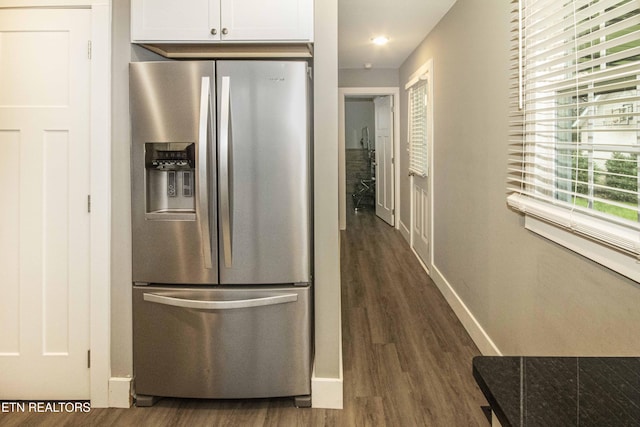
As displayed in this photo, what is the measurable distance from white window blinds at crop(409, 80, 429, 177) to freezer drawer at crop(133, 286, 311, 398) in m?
3.16

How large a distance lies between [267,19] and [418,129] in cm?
354

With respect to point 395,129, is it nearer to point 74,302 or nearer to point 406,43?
point 406,43

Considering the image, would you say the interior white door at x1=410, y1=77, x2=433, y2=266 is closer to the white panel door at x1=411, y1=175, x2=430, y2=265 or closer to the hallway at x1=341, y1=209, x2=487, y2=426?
the white panel door at x1=411, y1=175, x2=430, y2=265

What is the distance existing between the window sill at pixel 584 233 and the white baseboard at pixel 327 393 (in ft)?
4.11

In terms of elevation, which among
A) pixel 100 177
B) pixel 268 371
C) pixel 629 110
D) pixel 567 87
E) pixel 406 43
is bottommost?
pixel 268 371

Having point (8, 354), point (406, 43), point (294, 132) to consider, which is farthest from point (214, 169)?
point (406, 43)

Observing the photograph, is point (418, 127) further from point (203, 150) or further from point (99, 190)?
point (99, 190)

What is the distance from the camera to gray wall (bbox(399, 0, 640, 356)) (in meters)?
1.62

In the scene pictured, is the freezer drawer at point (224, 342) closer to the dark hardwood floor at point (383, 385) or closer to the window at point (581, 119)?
the dark hardwood floor at point (383, 385)

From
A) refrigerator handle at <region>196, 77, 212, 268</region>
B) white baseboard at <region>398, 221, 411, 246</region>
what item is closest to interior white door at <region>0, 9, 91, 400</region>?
refrigerator handle at <region>196, 77, 212, 268</region>

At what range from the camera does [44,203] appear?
2240 mm

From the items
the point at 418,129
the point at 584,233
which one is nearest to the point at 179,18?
the point at 584,233

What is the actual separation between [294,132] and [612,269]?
141cm

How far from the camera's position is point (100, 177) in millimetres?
2213
